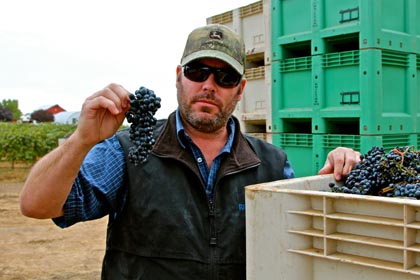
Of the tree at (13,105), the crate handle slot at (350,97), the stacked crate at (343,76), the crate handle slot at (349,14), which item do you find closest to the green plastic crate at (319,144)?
the stacked crate at (343,76)

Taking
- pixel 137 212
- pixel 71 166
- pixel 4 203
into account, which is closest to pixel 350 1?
pixel 137 212

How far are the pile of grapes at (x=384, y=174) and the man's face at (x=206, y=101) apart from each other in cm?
58

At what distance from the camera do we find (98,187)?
1.96m

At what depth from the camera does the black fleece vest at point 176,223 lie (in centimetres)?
200

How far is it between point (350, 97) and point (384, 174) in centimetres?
270

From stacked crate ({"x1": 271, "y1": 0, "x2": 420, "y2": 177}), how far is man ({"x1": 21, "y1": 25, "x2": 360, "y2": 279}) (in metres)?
2.33

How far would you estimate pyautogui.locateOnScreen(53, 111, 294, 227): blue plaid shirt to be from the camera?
189 centimetres

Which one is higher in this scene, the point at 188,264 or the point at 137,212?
the point at 137,212

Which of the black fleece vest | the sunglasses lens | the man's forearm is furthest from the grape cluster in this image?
the sunglasses lens

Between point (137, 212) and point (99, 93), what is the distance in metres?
0.60

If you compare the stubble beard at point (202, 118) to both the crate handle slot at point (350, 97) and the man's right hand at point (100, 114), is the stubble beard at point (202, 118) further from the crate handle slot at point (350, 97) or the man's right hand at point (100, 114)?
the crate handle slot at point (350, 97)

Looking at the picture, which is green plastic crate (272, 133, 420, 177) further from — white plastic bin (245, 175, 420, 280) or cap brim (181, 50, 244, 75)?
white plastic bin (245, 175, 420, 280)

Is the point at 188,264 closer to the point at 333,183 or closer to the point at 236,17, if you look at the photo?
the point at 333,183

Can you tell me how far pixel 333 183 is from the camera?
1964mm
